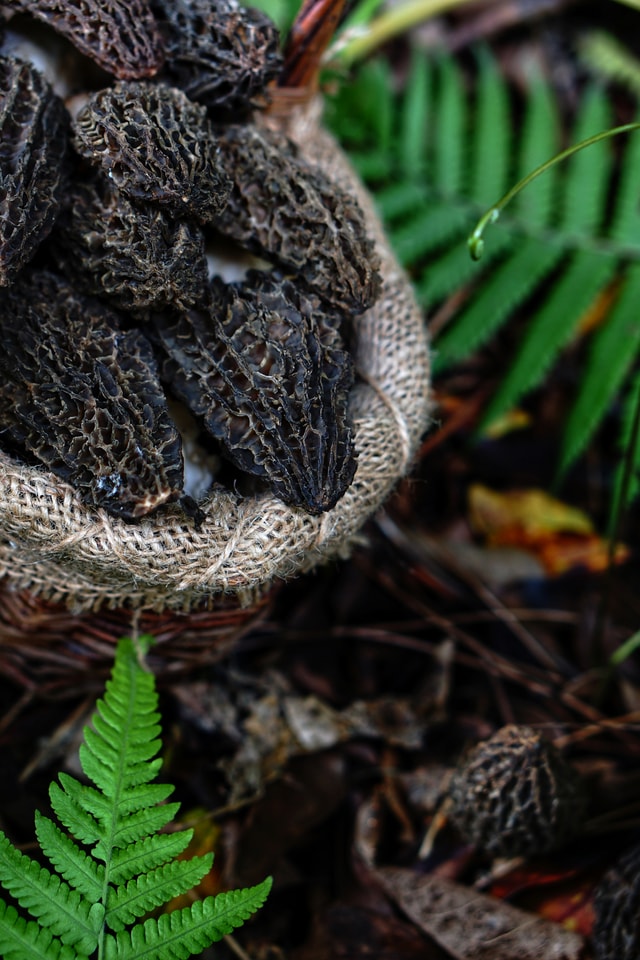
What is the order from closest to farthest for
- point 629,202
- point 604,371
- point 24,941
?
point 24,941
point 604,371
point 629,202

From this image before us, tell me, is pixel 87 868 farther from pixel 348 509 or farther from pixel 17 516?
pixel 348 509

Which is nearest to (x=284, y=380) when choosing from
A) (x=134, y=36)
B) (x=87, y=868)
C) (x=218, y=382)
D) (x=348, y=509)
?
(x=218, y=382)

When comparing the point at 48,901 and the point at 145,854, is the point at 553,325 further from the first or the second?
the point at 48,901

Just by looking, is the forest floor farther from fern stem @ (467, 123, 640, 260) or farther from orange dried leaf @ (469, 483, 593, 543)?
fern stem @ (467, 123, 640, 260)

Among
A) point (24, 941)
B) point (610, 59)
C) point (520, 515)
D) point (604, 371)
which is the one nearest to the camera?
point (24, 941)

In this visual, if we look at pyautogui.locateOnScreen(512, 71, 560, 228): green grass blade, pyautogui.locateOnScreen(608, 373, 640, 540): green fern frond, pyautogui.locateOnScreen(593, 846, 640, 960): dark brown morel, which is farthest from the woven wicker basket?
pyautogui.locateOnScreen(512, 71, 560, 228): green grass blade

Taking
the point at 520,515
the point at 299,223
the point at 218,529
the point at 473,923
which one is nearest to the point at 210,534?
the point at 218,529

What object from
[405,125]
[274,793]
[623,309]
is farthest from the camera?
[405,125]
